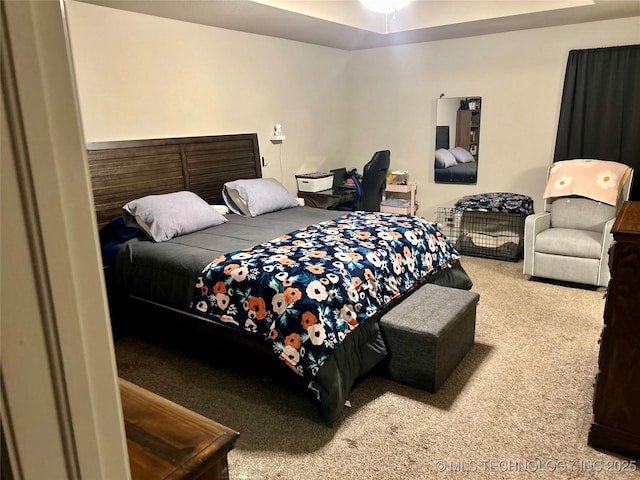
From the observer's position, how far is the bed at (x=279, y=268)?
2.32 meters

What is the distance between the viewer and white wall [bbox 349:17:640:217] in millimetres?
4707

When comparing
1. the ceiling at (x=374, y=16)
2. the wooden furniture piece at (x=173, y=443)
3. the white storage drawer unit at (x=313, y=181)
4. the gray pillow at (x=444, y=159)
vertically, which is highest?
the ceiling at (x=374, y=16)

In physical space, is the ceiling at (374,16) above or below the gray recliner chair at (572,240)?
above

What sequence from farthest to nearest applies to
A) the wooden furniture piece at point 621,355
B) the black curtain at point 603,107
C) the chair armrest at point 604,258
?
1. the black curtain at point 603,107
2. the chair armrest at point 604,258
3. the wooden furniture piece at point 621,355

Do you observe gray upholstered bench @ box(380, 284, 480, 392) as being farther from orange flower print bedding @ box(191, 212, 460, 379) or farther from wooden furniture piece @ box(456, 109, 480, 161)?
wooden furniture piece @ box(456, 109, 480, 161)

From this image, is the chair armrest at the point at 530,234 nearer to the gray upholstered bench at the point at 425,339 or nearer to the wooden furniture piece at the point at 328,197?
the gray upholstered bench at the point at 425,339

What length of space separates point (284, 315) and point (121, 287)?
1482 mm

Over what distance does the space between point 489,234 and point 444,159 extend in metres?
1.07

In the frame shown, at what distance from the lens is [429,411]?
7.90 feet

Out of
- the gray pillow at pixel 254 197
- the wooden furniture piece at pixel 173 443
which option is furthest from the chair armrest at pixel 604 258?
the wooden furniture piece at pixel 173 443

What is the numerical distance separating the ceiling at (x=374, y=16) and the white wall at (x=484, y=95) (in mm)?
166

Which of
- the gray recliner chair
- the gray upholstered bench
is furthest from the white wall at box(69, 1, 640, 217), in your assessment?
the gray upholstered bench

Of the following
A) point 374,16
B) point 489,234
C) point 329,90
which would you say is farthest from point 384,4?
point 489,234

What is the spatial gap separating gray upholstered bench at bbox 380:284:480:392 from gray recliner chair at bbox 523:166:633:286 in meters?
1.60
